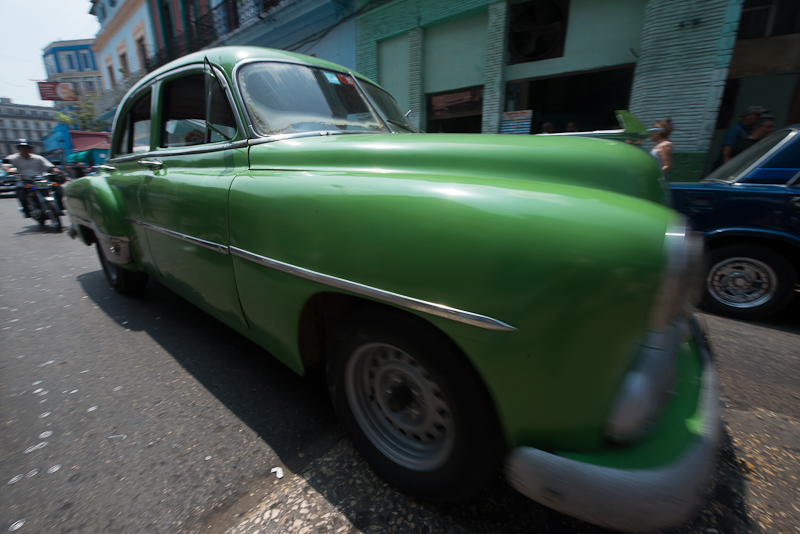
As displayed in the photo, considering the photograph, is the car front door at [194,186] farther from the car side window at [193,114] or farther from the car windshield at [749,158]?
the car windshield at [749,158]

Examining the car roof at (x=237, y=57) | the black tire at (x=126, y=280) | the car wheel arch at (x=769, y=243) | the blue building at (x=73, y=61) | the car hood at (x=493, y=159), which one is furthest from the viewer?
the blue building at (x=73, y=61)

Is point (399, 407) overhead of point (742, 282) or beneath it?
overhead

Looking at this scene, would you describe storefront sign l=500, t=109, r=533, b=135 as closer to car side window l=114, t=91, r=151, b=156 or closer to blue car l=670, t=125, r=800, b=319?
blue car l=670, t=125, r=800, b=319

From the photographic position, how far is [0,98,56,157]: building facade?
252 ft

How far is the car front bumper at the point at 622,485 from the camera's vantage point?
0.95 metres

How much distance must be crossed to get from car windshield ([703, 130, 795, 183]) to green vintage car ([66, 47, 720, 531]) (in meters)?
2.79

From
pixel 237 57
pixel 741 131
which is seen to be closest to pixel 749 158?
pixel 741 131

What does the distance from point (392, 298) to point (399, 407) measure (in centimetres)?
53

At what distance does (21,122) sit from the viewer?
7944 centimetres

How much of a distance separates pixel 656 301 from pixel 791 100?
8.49 meters

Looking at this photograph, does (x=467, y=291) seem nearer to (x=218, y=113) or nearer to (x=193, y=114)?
(x=218, y=113)

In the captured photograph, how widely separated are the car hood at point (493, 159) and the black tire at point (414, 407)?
635 millimetres

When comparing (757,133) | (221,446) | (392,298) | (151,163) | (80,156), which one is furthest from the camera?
(80,156)

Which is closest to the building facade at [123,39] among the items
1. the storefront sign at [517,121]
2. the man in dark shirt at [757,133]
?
the storefront sign at [517,121]
